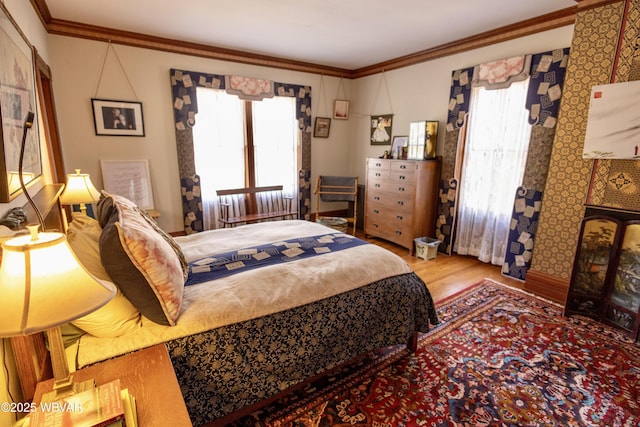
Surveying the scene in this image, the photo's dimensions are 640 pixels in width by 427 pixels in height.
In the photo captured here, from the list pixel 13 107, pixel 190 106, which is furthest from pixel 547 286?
pixel 190 106

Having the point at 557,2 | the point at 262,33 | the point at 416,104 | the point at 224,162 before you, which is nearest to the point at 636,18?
the point at 557,2

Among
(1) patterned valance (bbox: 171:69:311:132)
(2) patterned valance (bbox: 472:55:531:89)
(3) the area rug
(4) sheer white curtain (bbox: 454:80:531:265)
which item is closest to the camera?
(3) the area rug

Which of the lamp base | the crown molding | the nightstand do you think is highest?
the crown molding

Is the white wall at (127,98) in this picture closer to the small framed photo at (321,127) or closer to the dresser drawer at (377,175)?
the small framed photo at (321,127)

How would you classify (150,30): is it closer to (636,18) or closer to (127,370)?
(127,370)

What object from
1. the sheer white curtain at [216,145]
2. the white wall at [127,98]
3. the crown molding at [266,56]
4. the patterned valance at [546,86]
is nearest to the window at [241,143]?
the sheer white curtain at [216,145]

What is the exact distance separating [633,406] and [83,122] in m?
5.25

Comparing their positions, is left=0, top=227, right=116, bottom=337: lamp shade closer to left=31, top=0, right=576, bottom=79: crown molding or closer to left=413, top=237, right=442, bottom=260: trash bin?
left=31, top=0, right=576, bottom=79: crown molding

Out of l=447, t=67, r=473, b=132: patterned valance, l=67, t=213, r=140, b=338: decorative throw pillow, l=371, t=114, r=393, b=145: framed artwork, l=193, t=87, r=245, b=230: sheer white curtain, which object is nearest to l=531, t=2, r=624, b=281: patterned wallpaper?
l=447, t=67, r=473, b=132: patterned valance

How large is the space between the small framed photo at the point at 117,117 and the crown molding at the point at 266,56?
2.20 feet

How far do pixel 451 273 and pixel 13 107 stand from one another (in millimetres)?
3782

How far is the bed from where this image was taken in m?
1.29

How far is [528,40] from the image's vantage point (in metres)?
3.10

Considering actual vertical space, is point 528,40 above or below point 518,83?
above
